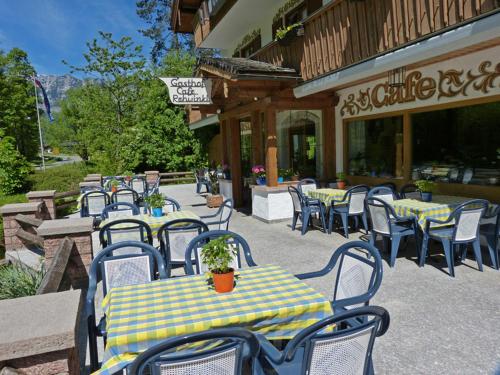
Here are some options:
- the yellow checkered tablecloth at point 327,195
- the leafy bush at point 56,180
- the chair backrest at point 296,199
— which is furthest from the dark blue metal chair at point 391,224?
the leafy bush at point 56,180

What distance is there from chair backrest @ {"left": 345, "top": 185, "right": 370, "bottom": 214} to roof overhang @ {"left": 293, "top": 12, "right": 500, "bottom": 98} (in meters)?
1.96

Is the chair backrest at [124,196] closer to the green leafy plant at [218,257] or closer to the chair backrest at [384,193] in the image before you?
the chair backrest at [384,193]

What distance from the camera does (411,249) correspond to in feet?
19.9

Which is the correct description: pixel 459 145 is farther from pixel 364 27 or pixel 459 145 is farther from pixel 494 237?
pixel 364 27

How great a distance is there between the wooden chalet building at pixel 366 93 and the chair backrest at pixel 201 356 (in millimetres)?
4072

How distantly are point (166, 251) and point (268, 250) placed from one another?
246 centimetres

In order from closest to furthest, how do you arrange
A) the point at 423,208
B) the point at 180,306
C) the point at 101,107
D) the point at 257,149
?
the point at 180,306 < the point at 423,208 < the point at 257,149 < the point at 101,107

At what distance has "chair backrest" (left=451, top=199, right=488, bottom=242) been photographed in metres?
4.66

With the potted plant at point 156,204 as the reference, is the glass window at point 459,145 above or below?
above

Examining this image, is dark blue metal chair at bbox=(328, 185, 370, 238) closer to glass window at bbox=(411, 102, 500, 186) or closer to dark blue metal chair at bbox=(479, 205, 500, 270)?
glass window at bbox=(411, 102, 500, 186)

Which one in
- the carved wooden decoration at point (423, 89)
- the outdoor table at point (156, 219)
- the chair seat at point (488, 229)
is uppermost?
the carved wooden decoration at point (423, 89)

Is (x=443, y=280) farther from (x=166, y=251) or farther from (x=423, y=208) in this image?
(x=166, y=251)

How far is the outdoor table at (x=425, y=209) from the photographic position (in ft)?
16.9

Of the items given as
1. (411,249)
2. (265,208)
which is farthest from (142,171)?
(411,249)
